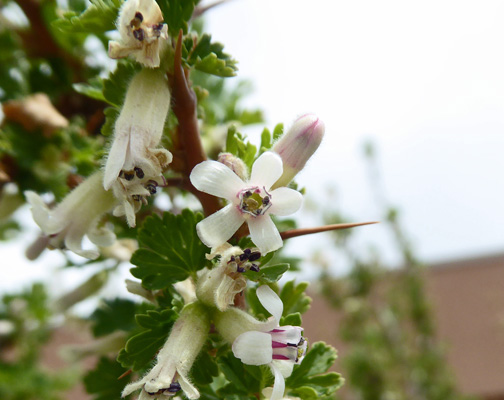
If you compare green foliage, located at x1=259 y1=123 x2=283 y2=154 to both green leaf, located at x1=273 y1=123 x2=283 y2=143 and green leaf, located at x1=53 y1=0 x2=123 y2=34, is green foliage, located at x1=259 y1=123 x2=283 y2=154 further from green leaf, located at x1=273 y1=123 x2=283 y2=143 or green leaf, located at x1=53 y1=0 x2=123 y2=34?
green leaf, located at x1=53 y1=0 x2=123 y2=34

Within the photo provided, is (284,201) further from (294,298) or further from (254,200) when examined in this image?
(294,298)

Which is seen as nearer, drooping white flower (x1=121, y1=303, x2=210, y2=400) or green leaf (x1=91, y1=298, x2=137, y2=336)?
drooping white flower (x1=121, y1=303, x2=210, y2=400)

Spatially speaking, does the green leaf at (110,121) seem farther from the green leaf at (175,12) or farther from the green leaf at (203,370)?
the green leaf at (203,370)

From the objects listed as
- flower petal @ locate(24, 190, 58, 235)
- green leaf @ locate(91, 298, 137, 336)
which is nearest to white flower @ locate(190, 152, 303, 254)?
flower petal @ locate(24, 190, 58, 235)

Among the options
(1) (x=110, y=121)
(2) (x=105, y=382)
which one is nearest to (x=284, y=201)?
(1) (x=110, y=121)

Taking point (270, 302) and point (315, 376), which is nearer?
point (270, 302)

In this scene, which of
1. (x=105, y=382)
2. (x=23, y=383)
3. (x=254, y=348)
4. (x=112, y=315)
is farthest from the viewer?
(x=23, y=383)
